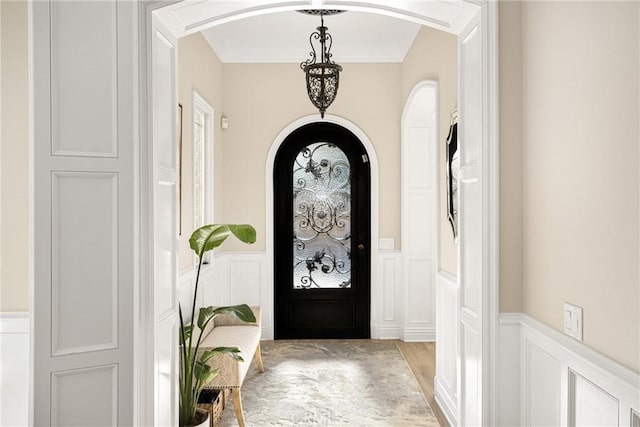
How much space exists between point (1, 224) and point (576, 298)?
7.71 ft

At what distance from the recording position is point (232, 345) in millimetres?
3443

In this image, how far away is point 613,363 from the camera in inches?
57.2

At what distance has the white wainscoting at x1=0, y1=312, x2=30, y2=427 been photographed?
2160 mm

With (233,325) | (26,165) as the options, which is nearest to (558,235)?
(26,165)

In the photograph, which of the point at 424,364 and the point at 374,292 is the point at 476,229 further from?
the point at 374,292

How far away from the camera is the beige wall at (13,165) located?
2195 millimetres

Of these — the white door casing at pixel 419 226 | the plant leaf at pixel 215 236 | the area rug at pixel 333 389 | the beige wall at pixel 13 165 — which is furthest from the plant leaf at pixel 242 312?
the white door casing at pixel 419 226

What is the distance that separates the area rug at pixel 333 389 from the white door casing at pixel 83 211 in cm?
148

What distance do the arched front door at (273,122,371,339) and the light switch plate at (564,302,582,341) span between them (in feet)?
11.7

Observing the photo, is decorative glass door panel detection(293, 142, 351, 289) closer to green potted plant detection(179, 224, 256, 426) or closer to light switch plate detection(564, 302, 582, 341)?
green potted plant detection(179, 224, 256, 426)

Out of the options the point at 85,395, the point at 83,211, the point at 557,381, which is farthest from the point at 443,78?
the point at 85,395

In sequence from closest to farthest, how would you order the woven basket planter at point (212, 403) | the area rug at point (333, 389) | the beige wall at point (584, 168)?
the beige wall at point (584, 168), the woven basket planter at point (212, 403), the area rug at point (333, 389)

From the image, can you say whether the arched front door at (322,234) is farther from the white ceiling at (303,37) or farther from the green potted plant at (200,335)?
the green potted plant at (200,335)

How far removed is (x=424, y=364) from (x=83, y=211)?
11.1 feet
